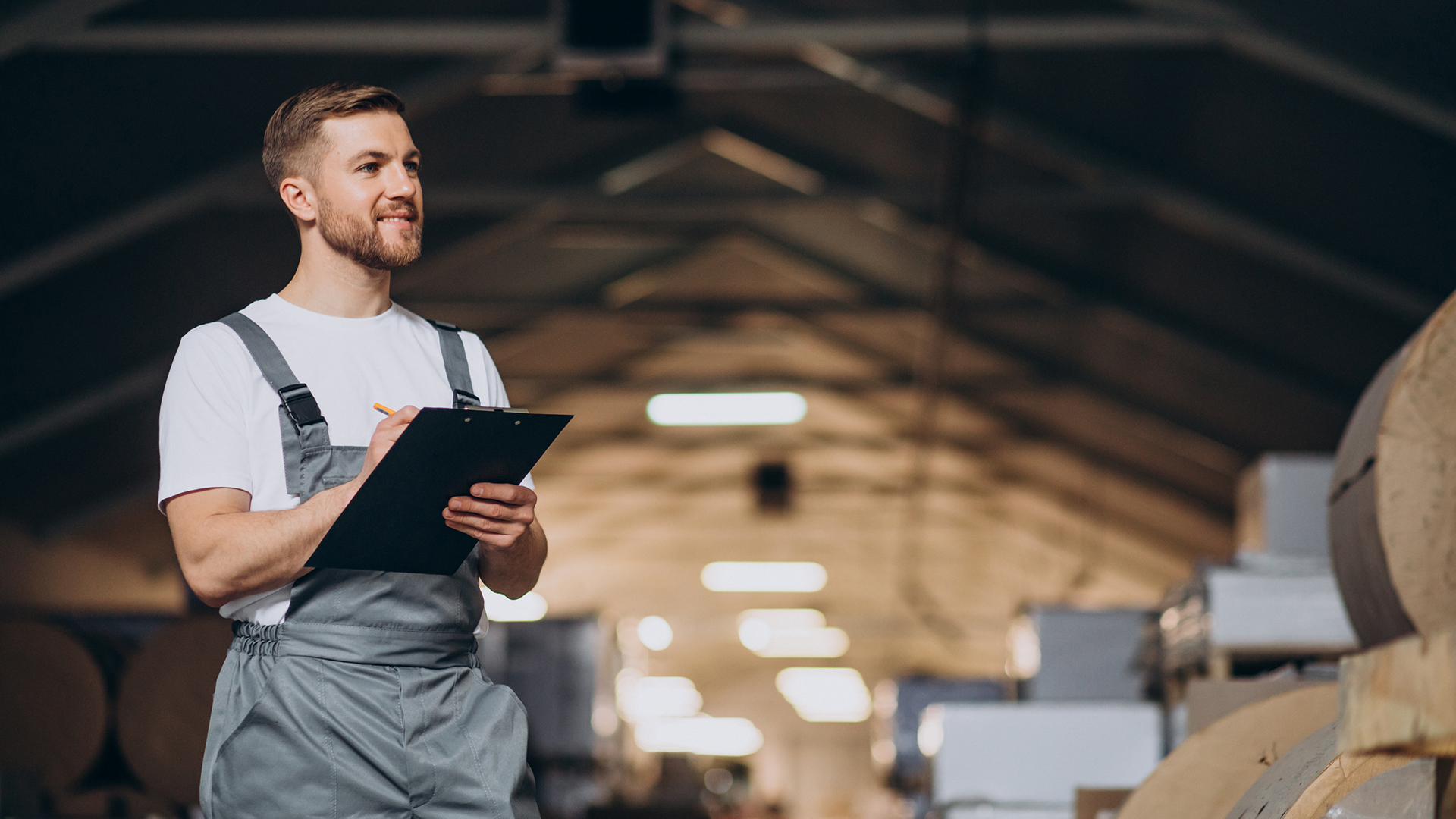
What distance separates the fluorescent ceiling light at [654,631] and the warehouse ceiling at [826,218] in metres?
9.59

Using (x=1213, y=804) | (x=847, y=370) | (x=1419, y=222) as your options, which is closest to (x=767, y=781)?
(x=847, y=370)

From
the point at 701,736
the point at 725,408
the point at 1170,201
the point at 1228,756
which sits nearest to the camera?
the point at 1228,756

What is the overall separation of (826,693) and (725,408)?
20.6 meters

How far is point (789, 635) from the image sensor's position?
91.8 feet

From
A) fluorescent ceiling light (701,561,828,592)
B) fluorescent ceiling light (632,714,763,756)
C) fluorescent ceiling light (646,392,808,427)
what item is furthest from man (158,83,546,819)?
fluorescent ceiling light (632,714,763,756)

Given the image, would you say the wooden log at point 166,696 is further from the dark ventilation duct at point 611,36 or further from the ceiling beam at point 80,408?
the ceiling beam at point 80,408

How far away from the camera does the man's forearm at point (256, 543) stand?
63.6 inches

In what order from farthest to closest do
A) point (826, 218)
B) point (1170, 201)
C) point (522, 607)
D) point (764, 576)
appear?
point (764, 576) < point (522, 607) < point (826, 218) < point (1170, 201)

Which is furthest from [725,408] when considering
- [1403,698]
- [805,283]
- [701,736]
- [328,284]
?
[701,736]

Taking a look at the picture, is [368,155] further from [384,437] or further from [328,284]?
[384,437]

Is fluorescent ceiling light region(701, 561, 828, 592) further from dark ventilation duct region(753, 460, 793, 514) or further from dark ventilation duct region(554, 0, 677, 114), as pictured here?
dark ventilation duct region(554, 0, 677, 114)

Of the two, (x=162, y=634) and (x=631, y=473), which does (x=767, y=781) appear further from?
(x=162, y=634)

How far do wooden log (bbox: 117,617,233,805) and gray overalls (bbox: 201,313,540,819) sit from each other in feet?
12.0

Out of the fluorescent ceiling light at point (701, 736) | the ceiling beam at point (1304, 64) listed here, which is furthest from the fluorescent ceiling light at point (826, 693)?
the ceiling beam at point (1304, 64)
